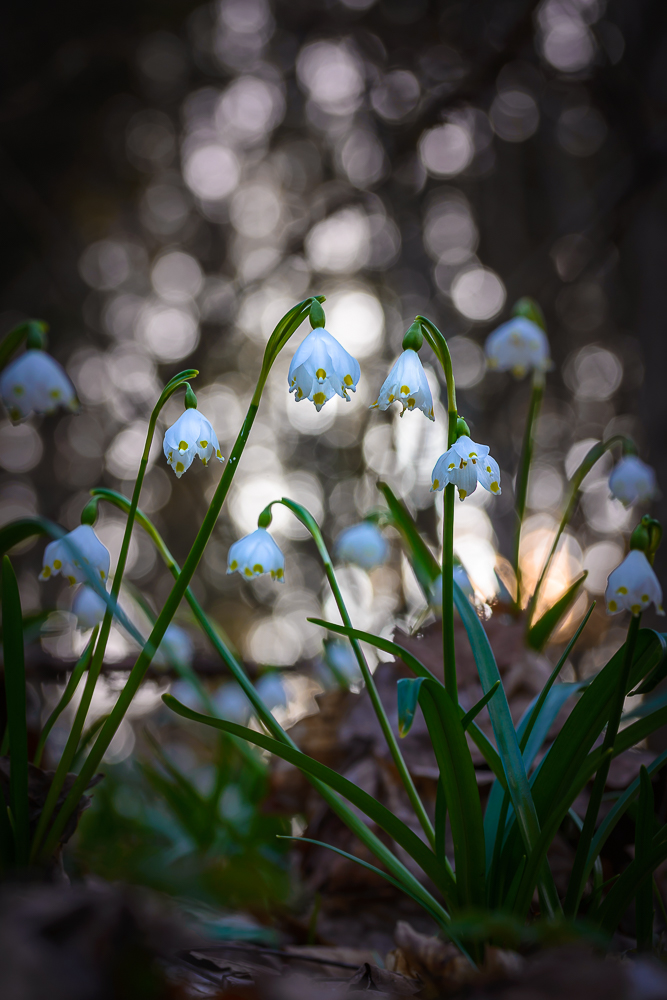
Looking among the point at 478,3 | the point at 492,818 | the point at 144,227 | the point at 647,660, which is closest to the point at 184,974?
the point at 492,818

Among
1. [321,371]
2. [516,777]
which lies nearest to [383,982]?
[516,777]

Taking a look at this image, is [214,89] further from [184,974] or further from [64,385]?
[184,974]

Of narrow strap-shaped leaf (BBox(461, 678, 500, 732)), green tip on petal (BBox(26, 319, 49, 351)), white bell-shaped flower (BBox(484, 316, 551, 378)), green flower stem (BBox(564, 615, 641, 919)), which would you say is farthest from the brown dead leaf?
white bell-shaped flower (BBox(484, 316, 551, 378))

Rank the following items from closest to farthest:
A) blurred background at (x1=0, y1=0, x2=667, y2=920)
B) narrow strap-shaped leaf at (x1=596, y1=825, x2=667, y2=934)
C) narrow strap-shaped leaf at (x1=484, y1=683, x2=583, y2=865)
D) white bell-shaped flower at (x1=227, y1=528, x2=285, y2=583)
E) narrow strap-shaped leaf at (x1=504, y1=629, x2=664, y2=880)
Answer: narrow strap-shaped leaf at (x1=596, y1=825, x2=667, y2=934) → narrow strap-shaped leaf at (x1=504, y1=629, x2=664, y2=880) → narrow strap-shaped leaf at (x1=484, y1=683, x2=583, y2=865) → white bell-shaped flower at (x1=227, y1=528, x2=285, y2=583) → blurred background at (x1=0, y1=0, x2=667, y2=920)

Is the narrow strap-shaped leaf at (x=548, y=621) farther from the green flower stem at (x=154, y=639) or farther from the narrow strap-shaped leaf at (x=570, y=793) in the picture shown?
the green flower stem at (x=154, y=639)

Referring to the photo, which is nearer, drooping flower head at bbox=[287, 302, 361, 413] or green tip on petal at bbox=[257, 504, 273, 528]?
drooping flower head at bbox=[287, 302, 361, 413]

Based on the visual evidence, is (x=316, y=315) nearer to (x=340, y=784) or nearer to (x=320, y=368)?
(x=320, y=368)

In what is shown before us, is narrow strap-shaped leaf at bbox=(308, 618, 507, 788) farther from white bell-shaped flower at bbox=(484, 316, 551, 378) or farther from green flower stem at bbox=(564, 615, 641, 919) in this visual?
white bell-shaped flower at bbox=(484, 316, 551, 378)
